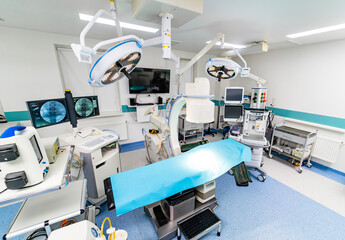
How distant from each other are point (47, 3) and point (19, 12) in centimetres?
63

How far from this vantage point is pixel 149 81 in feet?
13.0

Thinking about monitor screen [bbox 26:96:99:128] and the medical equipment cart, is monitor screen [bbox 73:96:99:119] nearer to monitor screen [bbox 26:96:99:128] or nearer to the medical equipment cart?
monitor screen [bbox 26:96:99:128]

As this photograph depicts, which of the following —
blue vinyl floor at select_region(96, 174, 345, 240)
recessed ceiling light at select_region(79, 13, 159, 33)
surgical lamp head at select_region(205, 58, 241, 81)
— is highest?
recessed ceiling light at select_region(79, 13, 159, 33)

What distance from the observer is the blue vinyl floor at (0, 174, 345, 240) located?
1.82 m

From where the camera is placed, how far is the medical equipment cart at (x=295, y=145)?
301 cm

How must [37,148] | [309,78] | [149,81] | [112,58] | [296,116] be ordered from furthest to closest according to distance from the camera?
[149,81] → [296,116] → [309,78] → [37,148] → [112,58]

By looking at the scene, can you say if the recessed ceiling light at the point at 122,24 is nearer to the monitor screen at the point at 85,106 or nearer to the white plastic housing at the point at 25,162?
the monitor screen at the point at 85,106

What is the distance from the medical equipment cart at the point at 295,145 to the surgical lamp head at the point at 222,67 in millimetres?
2158

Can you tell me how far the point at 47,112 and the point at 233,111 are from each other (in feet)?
11.9

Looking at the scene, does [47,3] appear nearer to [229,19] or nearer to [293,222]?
[229,19]

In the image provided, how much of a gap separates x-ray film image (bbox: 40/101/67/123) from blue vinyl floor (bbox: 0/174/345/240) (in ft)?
4.77

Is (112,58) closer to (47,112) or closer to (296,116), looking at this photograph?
(47,112)

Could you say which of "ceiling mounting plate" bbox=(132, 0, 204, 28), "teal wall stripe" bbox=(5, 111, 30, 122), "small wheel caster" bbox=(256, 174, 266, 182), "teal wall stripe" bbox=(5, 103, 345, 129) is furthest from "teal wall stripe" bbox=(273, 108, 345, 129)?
"teal wall stripe" bbox=(5, 111, 30, 122)

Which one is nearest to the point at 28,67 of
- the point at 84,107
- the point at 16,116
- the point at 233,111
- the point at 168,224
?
the point at 16,116
